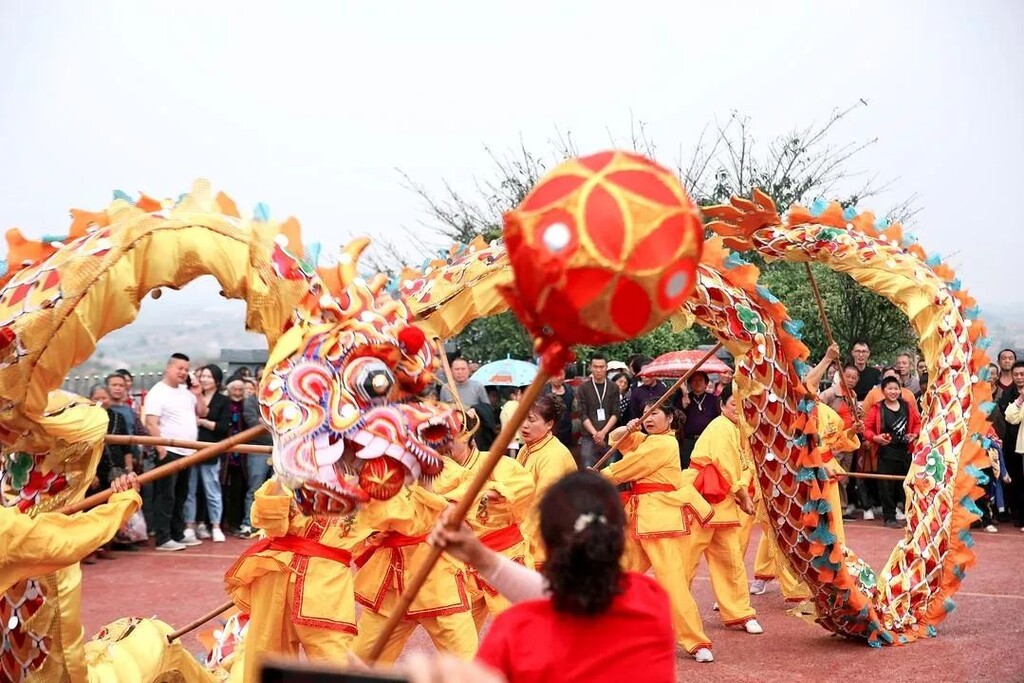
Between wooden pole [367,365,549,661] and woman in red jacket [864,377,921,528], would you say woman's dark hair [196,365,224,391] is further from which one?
wooden pole [367,365,549,661]

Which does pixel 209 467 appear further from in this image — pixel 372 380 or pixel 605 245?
pixel 605 245

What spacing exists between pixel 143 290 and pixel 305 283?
51cm

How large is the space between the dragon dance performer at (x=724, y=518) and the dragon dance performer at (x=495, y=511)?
1729 mm

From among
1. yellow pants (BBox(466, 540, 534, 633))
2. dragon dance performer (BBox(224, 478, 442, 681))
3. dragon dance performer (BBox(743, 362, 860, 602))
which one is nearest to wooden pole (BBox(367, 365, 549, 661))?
dragon dance performer (BBox(224, 478, 442, 681))

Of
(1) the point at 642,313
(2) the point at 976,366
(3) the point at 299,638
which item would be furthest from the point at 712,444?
(1) the point at 642,313

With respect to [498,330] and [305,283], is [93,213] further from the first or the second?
[498,330]

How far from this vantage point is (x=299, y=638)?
15.9 ft

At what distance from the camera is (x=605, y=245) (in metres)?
2.67

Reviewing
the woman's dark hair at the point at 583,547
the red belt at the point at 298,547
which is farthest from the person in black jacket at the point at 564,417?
the woman's dark hair at the point at 583,547

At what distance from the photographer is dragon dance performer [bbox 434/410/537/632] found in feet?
19.1

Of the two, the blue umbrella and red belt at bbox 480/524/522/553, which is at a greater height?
the blue umbrella

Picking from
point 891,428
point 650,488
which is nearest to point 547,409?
point 650,488

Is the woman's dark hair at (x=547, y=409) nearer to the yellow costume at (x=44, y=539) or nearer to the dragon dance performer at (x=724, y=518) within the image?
the dragon dance performer at (x=724, y=518)

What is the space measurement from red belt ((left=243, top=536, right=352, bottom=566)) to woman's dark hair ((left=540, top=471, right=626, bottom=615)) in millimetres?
2404
